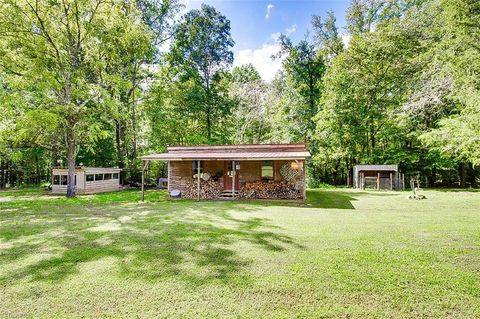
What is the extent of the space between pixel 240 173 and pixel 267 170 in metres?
1.57

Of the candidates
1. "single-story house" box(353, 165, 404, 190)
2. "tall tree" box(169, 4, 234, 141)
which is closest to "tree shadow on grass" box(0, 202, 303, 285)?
"single-story house" box(353, 165, 404, 190)

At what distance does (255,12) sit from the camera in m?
19.4

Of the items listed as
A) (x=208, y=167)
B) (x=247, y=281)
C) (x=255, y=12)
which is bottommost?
(x=247, y=281)

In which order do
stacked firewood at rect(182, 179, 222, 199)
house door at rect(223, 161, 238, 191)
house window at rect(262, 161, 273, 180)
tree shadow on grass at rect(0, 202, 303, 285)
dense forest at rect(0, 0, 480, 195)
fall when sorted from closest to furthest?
tree shadow on grass at rect(0, 202, 303, 285) < stacked firewood at rect(182, 179, 222, 199) < dense forest at rect(0, 0, 480, 195) < house window at rect(262, 161, 273, 180) < house door at rect(223, 161, 238, 191)

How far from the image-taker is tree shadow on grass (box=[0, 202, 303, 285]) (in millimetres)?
4602

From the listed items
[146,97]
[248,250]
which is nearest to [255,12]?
[146,97]

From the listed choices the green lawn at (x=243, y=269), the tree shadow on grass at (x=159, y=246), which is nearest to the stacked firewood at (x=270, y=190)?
the tree shadow on grass at (x=159, y=246)

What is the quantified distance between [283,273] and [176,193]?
1187 cm

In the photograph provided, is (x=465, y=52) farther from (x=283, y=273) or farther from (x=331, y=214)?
(x=283, y=273)

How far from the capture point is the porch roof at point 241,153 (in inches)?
549

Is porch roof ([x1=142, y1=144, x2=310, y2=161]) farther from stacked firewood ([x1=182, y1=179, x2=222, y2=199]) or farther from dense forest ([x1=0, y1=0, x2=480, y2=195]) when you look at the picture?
dense forest ([x1=0, y1=0, x2=480, y2=195])

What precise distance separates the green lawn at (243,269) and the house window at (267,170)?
25.5ft

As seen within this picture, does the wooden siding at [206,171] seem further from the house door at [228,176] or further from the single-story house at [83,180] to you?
the single-story house at [83,180]

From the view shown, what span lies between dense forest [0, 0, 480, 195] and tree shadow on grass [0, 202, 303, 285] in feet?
33.5
